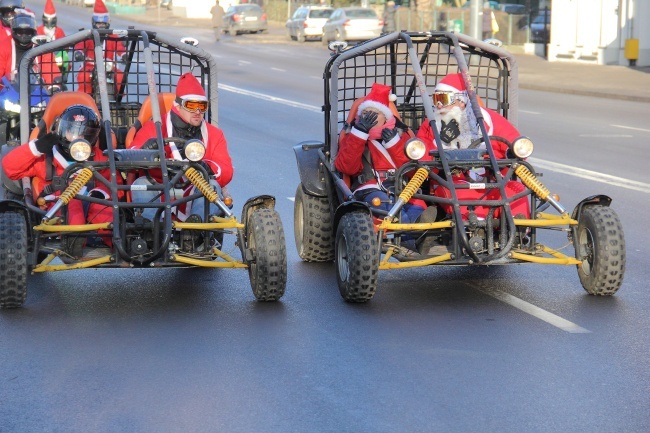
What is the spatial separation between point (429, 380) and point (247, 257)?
207 cm

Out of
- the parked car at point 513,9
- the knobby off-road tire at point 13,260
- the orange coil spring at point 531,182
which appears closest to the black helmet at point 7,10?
the knobby off-road tire at point 13,260

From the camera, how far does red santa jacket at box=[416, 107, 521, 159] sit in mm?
9484

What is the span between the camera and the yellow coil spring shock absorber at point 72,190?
27.7ft

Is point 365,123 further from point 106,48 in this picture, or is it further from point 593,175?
point 593,175

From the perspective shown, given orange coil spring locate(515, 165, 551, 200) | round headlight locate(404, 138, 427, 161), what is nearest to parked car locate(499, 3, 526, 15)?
orange coil spring locate(515, 165, 551, 200)

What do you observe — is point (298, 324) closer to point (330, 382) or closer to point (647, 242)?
point (330, 382)

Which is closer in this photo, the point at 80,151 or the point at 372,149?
the point at 80,151

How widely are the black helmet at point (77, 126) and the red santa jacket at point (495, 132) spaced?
7.10 ft

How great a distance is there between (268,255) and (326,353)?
1.15 metres

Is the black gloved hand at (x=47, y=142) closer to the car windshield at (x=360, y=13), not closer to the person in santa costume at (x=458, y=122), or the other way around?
the person in santa costume at (x=458, y=122)

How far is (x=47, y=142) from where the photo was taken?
936 centimetres

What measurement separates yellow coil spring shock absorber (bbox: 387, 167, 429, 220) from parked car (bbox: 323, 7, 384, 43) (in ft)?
142

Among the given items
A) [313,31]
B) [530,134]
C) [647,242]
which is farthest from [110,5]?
[647,242]

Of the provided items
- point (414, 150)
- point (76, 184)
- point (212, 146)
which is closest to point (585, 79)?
point (212, 146)
